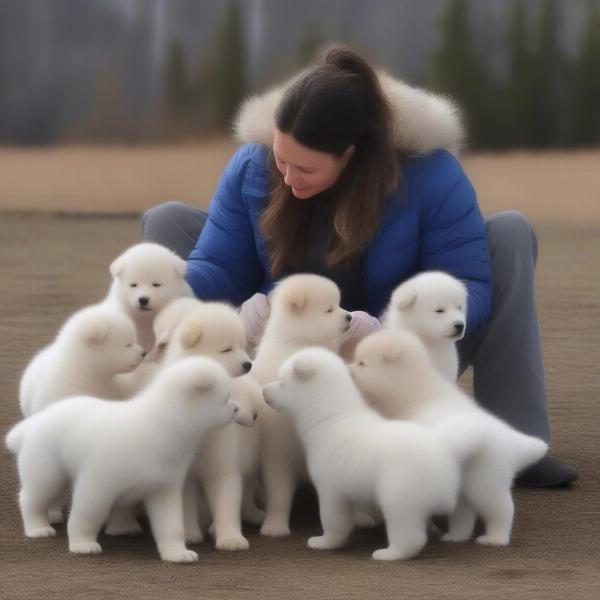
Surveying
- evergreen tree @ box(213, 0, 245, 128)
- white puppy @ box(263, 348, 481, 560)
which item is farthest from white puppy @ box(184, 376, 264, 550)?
evergreen tree @ box(213, 0, 245, 128)

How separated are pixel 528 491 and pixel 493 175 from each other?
8886 millimetres

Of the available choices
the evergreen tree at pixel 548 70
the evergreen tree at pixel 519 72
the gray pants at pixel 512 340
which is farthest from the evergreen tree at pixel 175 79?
the gray pants at pixel 512 340

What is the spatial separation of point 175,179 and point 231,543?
30.3 ft

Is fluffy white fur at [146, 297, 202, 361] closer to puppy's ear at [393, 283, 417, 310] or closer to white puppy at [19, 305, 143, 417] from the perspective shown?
white puppy at [19, 305, 143, 417]

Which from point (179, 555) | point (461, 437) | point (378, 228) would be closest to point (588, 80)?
point (378, 228)

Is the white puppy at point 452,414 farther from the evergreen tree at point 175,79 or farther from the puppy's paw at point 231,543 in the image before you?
the evergreen tree at point 175,79

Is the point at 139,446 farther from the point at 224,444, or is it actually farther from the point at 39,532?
the point at 39,532

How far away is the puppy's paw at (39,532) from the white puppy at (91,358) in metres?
0.29

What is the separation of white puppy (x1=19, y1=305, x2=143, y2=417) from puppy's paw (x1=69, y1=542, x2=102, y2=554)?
15.7 inches

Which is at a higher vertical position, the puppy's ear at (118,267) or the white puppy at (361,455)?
the puppy's ear at (118,267)

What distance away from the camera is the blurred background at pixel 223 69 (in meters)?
12.3

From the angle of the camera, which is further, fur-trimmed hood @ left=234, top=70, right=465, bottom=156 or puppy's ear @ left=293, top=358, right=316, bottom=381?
fur-trimmed hood @ left=234, top=70, right=465, bottom=156

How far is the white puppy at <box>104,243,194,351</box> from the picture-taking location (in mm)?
3607

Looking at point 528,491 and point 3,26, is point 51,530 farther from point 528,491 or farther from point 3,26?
point 3,26
